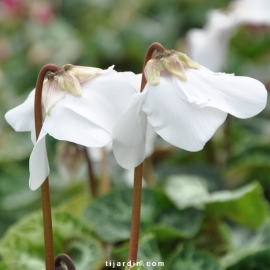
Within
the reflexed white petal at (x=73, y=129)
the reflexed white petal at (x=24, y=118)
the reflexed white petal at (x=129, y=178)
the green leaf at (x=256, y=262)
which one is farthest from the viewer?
the reflexed white petal at (x=129, y=178)

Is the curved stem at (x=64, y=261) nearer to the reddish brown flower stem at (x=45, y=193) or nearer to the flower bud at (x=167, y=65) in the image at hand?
the reddish brown flower stem at (x=45, y=193)

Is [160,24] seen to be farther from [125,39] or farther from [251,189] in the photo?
[251,189]

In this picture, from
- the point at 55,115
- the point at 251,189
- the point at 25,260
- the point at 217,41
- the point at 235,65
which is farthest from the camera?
the point at 235,65

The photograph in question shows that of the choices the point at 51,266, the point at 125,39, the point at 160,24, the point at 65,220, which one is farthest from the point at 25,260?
the point at 160,24

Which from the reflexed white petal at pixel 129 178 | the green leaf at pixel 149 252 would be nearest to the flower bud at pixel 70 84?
the green leaf at pixel 149 252

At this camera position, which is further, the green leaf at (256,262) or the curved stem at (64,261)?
the green leaf at (256,262)

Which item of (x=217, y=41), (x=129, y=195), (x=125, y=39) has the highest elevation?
(x=125, y=39)

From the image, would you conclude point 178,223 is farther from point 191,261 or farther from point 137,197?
point 137,197

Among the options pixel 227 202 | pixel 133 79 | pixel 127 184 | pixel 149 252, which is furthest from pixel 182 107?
pixel 127 184

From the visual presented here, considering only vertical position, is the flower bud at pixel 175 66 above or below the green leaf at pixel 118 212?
above
